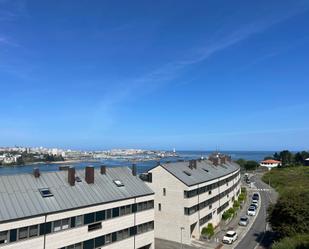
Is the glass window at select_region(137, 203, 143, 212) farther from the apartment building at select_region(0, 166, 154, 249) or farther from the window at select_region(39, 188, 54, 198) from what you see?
the window at select_region(39, 188, 54, 198)

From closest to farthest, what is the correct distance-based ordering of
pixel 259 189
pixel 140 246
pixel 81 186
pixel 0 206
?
pixel 0 206 < pixel 81 186 < pixel 140 246 < pixel 259 189

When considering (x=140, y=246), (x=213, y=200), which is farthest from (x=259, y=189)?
(x=140, y=246)

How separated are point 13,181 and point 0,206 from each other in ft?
12.8

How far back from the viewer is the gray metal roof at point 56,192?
29.5 metres

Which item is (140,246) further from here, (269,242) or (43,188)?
(269,242)

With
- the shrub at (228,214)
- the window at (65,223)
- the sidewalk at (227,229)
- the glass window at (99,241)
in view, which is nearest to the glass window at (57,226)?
the window at (65,223)

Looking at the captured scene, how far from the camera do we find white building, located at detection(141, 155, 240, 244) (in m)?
46.7

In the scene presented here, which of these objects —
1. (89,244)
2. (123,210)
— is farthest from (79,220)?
(123,210)

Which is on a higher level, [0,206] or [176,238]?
[0,206]

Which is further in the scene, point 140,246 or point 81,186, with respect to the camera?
Answer: point 140,246

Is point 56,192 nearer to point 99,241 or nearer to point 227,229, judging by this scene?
point 99,241

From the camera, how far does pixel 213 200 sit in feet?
183

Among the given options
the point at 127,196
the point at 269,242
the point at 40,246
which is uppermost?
the point at 127,196

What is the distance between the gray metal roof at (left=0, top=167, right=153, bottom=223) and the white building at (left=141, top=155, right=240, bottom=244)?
7497mm
